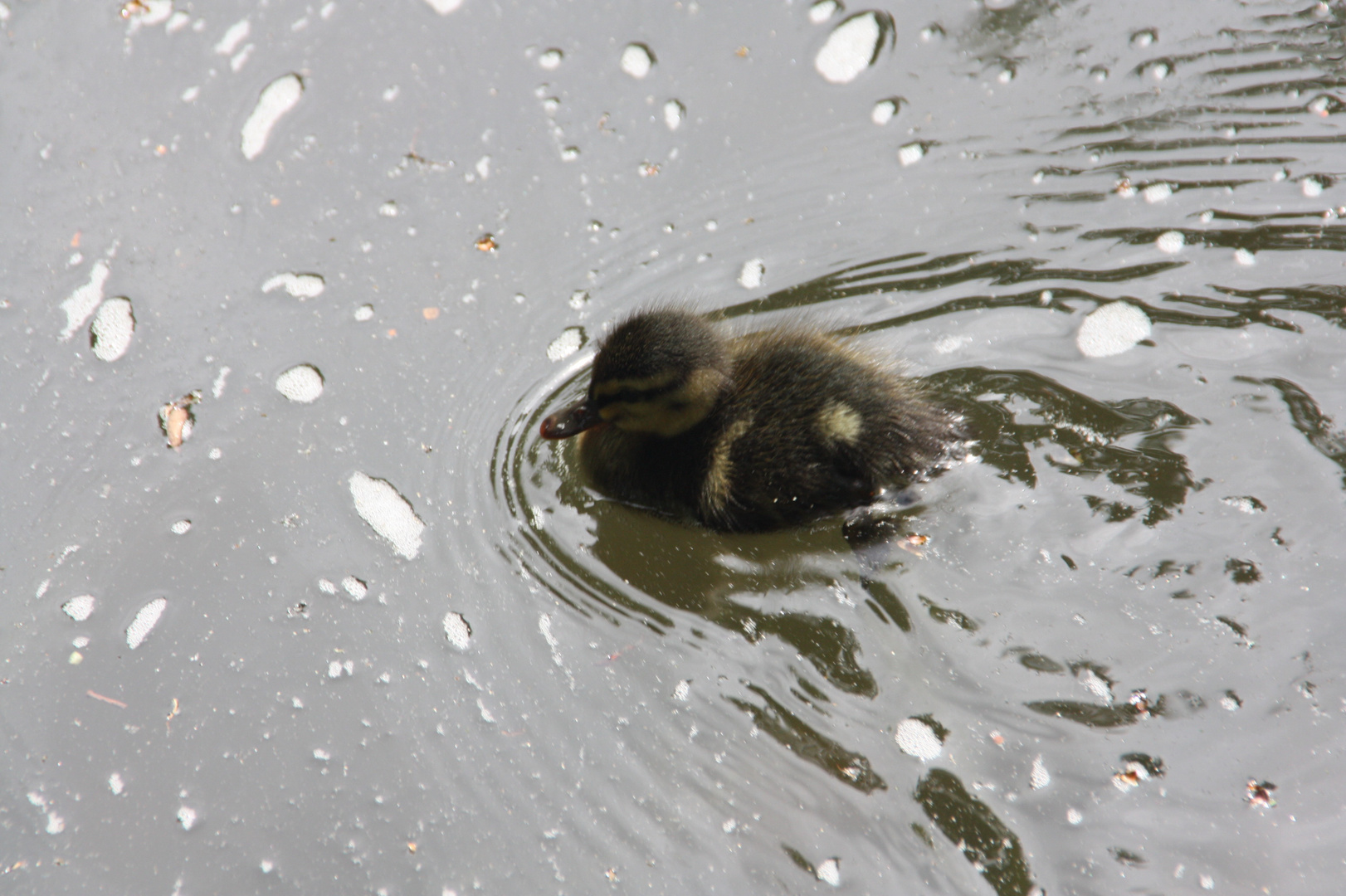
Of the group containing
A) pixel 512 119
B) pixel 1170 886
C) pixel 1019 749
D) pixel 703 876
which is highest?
pixel 512 119

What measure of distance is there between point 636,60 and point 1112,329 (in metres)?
1.48

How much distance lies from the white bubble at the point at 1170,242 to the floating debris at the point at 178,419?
7.63ft

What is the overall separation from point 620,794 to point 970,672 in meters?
0.68

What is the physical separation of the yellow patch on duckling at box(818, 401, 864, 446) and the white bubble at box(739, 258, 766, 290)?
1.69 ft

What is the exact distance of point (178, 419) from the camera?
203 centimetres

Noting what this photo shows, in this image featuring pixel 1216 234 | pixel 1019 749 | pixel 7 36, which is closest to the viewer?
pixel 1019 749

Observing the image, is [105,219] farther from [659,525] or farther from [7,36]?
[659,525]

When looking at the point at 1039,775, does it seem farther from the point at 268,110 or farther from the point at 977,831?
the point at 268,110

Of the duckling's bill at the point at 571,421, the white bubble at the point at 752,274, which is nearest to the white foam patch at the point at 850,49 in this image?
the white bubble at the point at 752,274

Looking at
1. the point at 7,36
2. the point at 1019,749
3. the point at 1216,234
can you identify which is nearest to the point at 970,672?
the point at 1019,749

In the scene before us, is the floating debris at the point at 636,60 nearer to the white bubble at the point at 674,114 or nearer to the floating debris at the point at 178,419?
the white bubble at the point at 674,114

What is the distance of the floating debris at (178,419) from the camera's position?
2.00 metres

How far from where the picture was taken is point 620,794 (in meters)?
1.58

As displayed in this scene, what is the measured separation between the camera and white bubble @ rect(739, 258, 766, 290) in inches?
87.4
